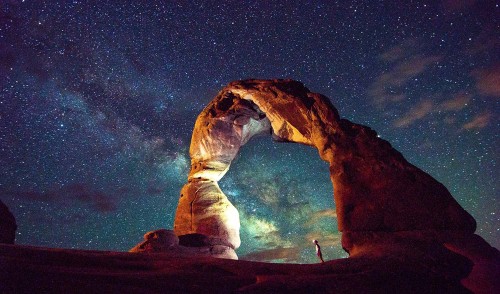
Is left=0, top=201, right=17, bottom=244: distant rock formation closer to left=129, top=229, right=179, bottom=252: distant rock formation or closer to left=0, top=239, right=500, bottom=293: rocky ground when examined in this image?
left=0, top=239, right=500, bottom=293: rocky ground

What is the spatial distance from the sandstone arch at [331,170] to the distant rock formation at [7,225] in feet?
17.6

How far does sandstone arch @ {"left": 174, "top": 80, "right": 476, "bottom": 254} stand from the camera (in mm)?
5359

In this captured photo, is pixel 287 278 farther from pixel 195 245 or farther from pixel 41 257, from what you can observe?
pixel 195 245

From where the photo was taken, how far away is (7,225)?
5219mm

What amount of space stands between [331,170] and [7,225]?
22.5 ft

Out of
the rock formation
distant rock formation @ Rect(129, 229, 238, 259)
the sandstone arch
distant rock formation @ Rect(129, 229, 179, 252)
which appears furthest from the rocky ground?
distant rock formation @ Rect(129, 229, 179, 252)

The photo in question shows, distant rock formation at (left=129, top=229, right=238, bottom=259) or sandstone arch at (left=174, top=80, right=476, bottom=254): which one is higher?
sandstone arch at (left=174, top=80, right=476, bottom=254)

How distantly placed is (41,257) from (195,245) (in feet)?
23.8

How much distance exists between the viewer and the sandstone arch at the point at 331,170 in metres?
5.36

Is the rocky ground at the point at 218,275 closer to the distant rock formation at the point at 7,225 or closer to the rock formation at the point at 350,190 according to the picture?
the rock formation at the point at 350,190

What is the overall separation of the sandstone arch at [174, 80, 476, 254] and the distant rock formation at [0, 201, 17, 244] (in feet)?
17.6

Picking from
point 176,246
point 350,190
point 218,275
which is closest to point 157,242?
point 176,246

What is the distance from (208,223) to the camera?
1056 centimetres

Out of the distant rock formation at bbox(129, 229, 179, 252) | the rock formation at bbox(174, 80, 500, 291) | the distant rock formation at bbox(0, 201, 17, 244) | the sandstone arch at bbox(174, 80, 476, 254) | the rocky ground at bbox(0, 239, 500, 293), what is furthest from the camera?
the distant rock formation at bbox(129, 229, 179, 252)
